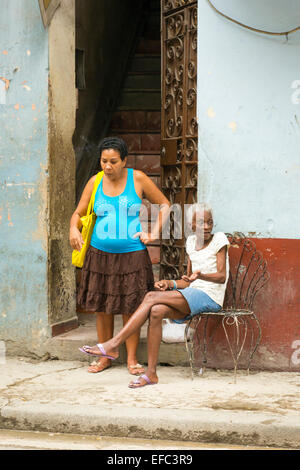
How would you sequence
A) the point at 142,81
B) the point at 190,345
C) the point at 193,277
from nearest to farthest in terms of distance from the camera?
the point at 193,277
the point at 190,345
the point at 142,81

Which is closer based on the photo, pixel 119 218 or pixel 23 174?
pixel 119 218

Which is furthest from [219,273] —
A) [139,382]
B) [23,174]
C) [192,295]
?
[23,174]

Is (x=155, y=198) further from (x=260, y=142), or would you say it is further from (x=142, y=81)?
(x=142, y=81)

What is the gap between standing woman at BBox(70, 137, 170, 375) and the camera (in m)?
5.73

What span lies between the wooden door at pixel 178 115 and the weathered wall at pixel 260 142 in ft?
1.35

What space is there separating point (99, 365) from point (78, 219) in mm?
1239

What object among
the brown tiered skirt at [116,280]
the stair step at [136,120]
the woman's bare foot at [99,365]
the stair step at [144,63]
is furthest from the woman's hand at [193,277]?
the stair step at [144,63]

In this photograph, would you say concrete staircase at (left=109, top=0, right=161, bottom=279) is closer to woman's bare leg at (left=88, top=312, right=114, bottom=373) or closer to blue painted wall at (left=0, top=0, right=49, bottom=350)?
blue painted wall at (left=0, top=0, right=49, bottom=350)

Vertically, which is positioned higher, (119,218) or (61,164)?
(61,164)

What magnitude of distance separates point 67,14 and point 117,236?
2.25 m

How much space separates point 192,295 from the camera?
18.1 feet

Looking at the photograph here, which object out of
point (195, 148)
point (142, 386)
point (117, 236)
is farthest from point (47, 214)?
point (142, 386)

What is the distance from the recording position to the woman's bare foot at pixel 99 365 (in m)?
5.94

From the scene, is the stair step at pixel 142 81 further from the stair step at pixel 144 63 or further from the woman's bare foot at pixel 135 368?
the woman's bare foot at pixel 135 368
